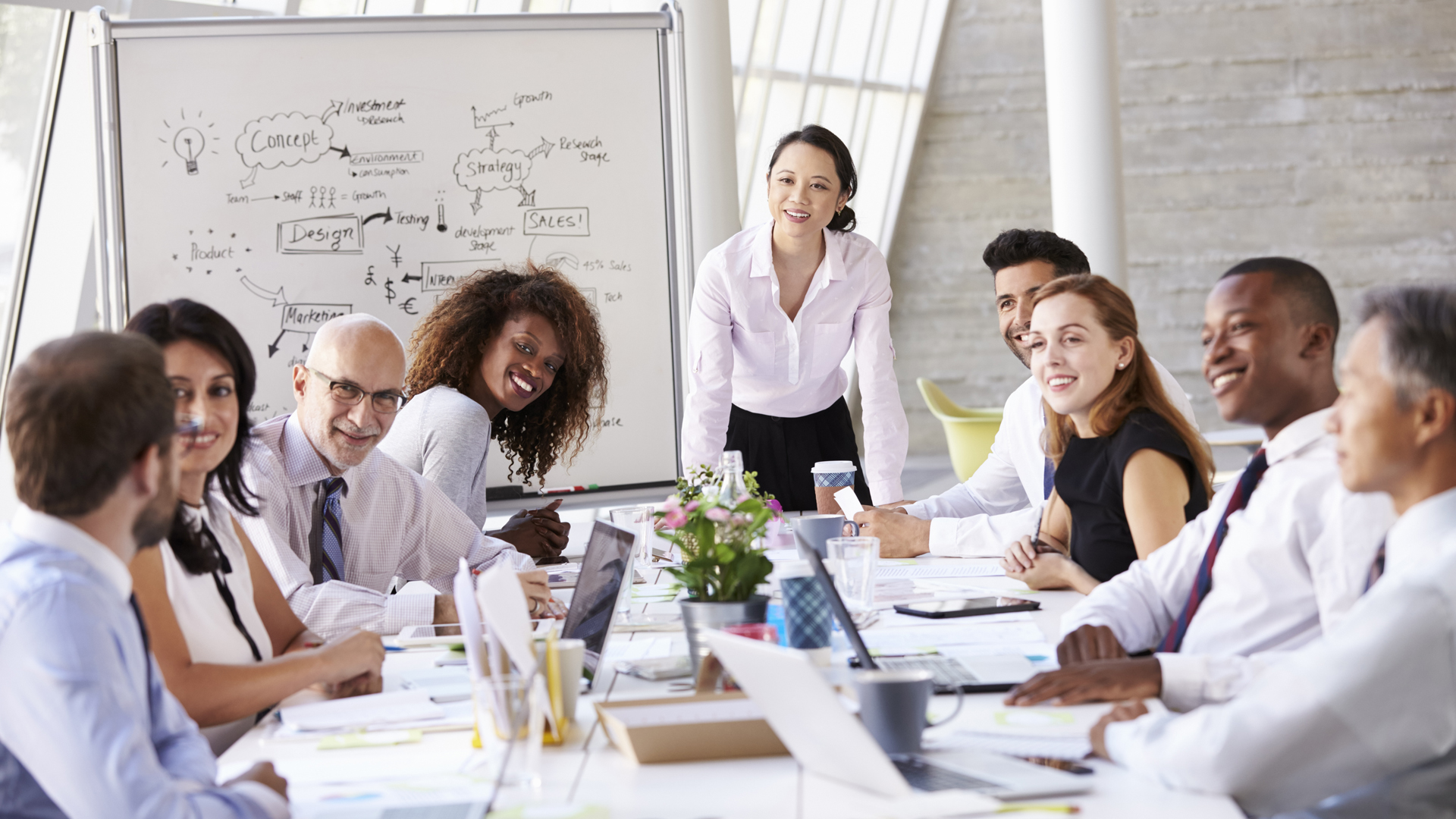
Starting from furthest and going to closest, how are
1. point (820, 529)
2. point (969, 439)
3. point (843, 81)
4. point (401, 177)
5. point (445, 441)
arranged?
1. point (843, 81)
2. point (969, 439)
3. point (401, 177)
4. point (445, 441)
5. point (820, 529)

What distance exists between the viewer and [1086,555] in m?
2.22

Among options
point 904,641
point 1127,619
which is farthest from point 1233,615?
point 904,641

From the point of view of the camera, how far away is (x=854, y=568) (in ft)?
6.20

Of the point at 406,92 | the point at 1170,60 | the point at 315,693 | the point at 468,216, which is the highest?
the point at 1170,60

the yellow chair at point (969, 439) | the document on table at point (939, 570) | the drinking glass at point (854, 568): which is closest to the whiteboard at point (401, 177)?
the document on table at point (939, 570)

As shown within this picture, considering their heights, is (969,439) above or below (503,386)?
below

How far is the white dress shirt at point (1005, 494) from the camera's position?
2.57 metres

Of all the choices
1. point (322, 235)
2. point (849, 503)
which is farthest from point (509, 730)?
point (322, 235)

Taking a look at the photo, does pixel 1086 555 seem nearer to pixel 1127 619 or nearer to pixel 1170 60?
pixel 1127 619

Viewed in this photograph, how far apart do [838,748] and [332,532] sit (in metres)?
1.56

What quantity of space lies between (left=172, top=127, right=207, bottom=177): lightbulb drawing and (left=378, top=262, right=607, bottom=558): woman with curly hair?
3.09 feet

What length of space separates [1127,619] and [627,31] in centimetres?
287

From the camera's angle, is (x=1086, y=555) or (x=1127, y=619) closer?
(x=1127, y=619)

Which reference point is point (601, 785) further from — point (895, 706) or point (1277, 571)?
point (1277, 571)
